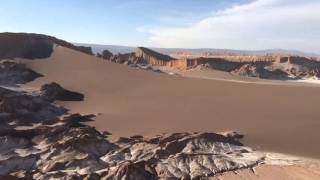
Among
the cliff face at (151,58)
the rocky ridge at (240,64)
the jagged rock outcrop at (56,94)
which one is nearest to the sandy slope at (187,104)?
the jagged rock outcrop at (56,94)

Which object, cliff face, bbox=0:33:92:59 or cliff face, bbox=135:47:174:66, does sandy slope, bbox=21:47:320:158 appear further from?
cliff face, bbox=135:47:174:66

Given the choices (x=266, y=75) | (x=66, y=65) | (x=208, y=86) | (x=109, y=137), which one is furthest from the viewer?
(x=266, y=75)

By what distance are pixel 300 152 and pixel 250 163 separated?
327 cm

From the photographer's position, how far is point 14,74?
4097 centimetres

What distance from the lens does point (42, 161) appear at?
2016 centimetres

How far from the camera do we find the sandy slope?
83.1ft

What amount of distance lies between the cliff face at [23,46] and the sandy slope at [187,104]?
201 centimetres

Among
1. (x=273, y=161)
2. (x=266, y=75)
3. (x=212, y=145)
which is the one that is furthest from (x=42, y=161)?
(x=266, y=75)

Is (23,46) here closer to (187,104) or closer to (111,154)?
(187,104)

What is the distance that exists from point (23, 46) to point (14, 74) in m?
9.37

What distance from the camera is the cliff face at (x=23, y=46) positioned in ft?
159

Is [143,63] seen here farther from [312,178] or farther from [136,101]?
[312,178]

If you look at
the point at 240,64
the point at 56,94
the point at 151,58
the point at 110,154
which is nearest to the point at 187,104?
the point at 56,94

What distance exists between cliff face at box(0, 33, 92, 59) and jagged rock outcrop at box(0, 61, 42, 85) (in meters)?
5.20
